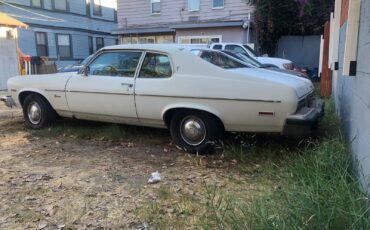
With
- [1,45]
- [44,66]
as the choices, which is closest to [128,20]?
[44,66]

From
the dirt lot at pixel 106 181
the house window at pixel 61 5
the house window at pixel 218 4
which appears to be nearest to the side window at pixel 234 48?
the house window at pixel 218 4

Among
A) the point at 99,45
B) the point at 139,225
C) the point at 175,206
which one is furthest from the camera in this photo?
the point at 99,45

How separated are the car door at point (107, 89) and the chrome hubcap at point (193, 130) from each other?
810mm

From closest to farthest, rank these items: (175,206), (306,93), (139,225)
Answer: (139,225), (175,206), (306,93)

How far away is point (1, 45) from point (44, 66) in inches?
167

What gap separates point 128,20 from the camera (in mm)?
21078

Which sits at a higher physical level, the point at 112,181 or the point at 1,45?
the point at 1,45

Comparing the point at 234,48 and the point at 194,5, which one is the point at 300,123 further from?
the point at 194,5

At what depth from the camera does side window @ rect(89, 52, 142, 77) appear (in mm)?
5562

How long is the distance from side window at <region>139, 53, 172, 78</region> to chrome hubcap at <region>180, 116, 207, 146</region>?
707mm

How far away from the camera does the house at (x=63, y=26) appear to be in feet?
67.3

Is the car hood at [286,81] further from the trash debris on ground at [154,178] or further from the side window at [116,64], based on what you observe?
the trash debris on ground at [154,178]

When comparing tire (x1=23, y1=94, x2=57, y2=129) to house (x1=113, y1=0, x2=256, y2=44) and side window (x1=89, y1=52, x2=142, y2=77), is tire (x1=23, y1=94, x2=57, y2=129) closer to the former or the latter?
side window (x1=89, y1=52, x2=142, y2=77)

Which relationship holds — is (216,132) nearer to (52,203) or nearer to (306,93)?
(306,93)
